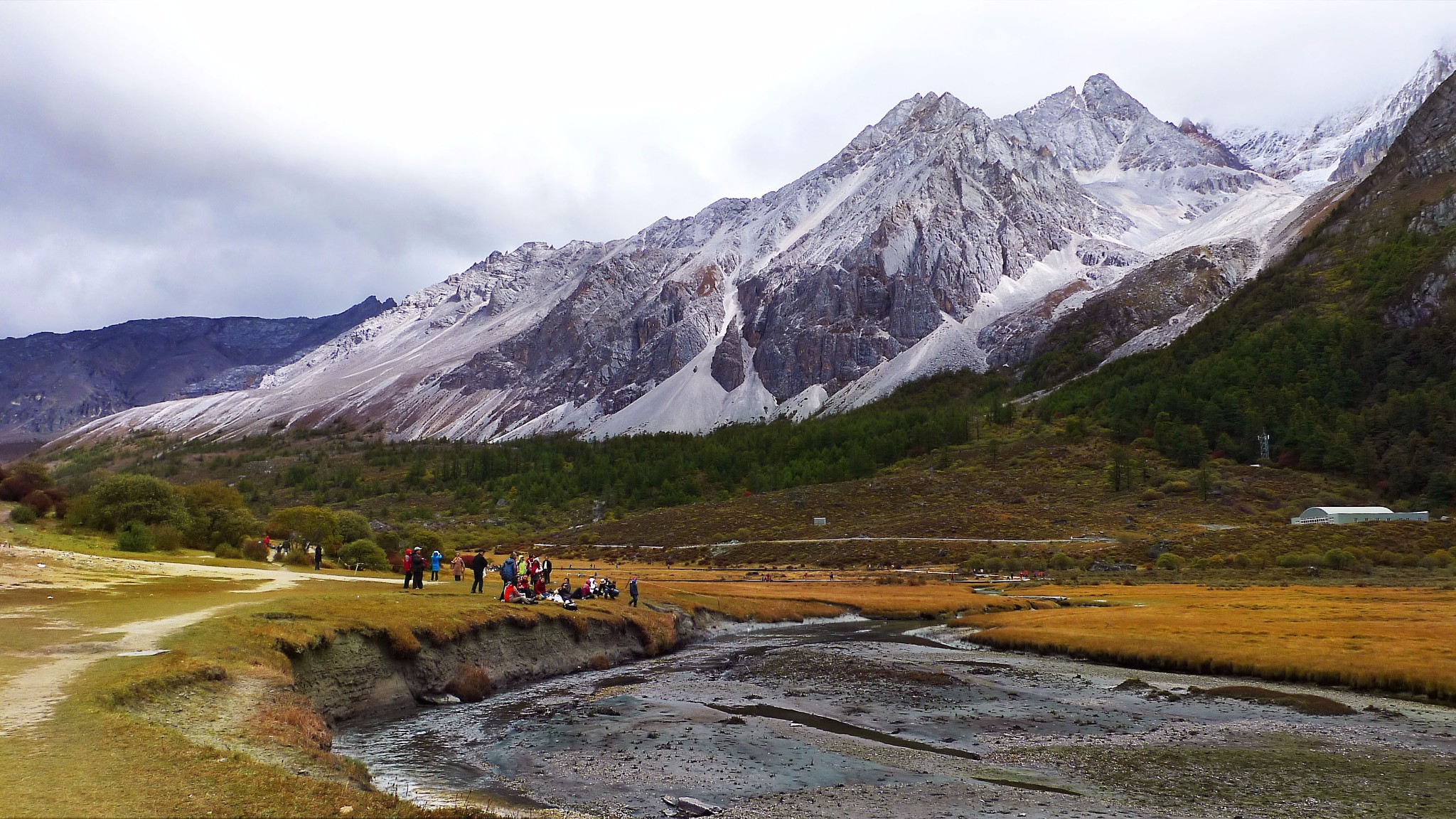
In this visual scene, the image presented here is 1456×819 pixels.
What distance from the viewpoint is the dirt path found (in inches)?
645

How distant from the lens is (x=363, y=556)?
2448 inches

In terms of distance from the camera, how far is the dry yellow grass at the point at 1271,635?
3253 cm

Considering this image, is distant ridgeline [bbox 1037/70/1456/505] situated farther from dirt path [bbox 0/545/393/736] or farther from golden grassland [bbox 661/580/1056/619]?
dirt path [bbox 0/545/393/736]

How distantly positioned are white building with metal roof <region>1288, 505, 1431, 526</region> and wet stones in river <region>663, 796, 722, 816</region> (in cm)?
11252

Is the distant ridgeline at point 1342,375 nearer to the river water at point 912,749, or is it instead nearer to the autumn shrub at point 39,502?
the river water at point 912,749

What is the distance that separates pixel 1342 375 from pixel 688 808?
176510 millimetres

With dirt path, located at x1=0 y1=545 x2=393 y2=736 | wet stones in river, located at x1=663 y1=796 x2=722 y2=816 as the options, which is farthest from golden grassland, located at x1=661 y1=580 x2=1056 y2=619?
wet stones in river, located at x1=663 y1=796 x2=722 y2=816

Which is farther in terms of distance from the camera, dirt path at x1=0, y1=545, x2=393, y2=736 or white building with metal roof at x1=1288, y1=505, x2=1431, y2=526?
white building with metal roof at x1=1288, y1=505, x2=1431, y2=526

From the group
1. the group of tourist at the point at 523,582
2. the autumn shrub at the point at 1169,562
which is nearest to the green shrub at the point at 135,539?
the group of tourist at the point at 523,582

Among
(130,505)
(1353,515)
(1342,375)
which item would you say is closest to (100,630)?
(130,505)

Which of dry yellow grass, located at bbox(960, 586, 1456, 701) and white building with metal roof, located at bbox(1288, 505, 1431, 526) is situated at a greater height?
white building with metal roof, located at bbox(1288, 505, 1431, 526)

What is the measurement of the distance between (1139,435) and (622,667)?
491ft

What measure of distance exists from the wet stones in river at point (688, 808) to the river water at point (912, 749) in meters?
0.31

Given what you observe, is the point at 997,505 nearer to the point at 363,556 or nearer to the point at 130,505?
the point at 363,556
